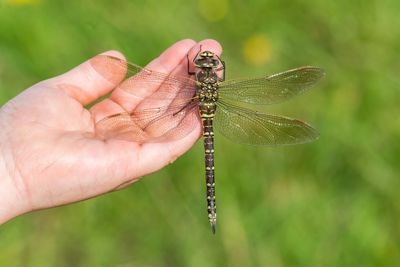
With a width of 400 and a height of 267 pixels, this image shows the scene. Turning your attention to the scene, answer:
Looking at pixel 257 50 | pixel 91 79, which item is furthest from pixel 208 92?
pixel 257 50

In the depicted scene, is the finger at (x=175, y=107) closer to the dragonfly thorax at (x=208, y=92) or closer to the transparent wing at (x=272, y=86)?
the dragonfly thorax at (x=208, y=92)

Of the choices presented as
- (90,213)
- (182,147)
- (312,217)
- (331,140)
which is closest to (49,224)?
(90,213)

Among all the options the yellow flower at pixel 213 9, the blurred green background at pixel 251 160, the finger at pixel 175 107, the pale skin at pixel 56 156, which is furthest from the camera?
the yellow flower at pixel 213 9

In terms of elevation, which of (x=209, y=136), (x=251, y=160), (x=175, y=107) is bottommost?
(x=251, y=160)

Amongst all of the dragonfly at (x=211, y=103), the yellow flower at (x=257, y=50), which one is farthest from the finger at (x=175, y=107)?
the yellow flower at (x=257, y=50)

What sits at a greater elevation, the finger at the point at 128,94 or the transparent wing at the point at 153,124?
the finger at the point at 128,94

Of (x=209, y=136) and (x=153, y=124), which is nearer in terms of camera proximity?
(x=153, y=124)

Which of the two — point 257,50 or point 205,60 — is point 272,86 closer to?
point 205,60
